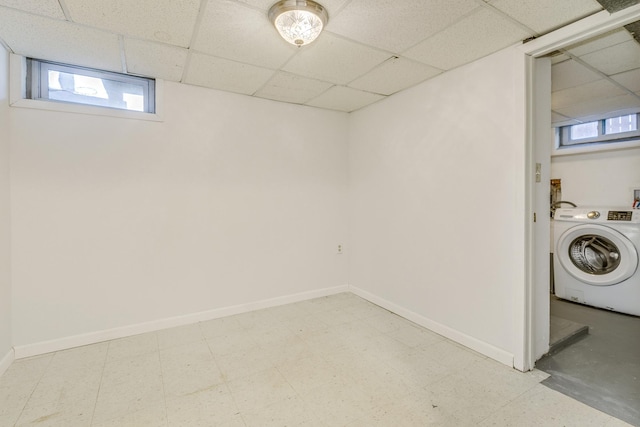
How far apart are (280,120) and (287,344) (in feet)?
7.49

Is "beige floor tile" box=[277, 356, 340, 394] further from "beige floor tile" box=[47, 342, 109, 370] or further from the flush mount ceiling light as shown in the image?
the flush mount ceiling light

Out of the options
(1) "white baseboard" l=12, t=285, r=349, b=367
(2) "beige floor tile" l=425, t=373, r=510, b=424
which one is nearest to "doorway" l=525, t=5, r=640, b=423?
(2) "beige floor tile" l=425, t=373, r=510, b=424

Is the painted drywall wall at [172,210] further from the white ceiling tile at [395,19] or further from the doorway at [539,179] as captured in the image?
the doorway at [539,179]

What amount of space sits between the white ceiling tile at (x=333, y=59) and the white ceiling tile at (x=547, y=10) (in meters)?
0.80

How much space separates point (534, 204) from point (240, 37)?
2308 mm

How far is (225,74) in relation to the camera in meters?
2.61

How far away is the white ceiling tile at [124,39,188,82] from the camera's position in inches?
83.3

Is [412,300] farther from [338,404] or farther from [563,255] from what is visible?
[563,255]

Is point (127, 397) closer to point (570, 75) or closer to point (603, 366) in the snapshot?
point (603, 366)

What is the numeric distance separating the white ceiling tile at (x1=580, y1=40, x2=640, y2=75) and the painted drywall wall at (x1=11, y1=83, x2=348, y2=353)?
2.32m

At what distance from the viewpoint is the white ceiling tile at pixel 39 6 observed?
1619 millimetres

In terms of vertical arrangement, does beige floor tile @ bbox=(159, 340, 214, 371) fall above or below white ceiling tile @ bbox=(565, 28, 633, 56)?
below

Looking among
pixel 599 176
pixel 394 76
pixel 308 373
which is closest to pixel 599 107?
pixel 599 176

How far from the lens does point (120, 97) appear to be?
262cm
